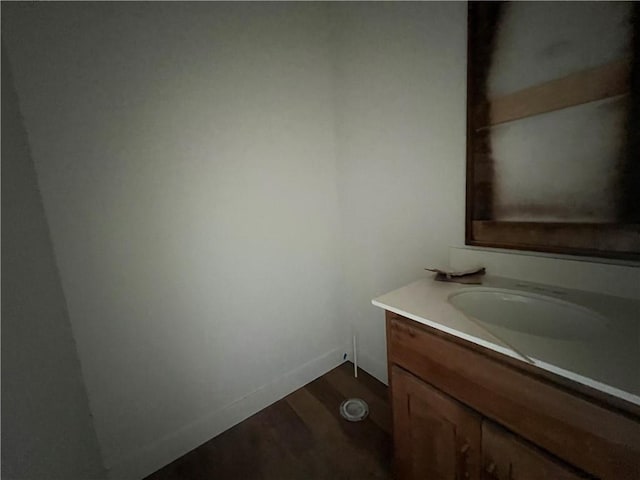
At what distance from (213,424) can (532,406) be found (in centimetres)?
148

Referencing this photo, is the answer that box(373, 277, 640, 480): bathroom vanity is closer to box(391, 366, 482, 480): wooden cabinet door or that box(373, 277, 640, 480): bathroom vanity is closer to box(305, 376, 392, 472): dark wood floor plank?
box(391, 366, 482, 480): wooden cabinet door

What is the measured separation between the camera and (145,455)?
1250 mm

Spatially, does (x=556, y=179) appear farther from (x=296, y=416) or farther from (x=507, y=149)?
(x=296, y=416)

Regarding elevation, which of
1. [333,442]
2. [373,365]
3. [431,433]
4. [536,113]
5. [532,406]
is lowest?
[333,442]

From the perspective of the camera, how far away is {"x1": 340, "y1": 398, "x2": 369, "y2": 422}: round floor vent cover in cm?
149

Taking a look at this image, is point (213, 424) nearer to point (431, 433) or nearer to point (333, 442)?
point (333, 442)

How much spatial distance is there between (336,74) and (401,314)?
154cm

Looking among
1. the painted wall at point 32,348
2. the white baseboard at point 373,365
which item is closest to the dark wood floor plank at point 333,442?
the white baseboard at point 373,365

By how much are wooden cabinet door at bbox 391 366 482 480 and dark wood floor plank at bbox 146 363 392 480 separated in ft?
0.92

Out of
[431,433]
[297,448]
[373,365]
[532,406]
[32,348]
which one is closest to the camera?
[532,406]

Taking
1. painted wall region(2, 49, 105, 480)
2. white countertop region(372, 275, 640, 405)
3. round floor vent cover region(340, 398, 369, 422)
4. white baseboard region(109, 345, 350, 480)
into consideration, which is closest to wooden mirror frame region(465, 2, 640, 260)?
white countertop region(372, 275, 640, 405)

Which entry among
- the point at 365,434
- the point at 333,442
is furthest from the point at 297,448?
the point at 365,434

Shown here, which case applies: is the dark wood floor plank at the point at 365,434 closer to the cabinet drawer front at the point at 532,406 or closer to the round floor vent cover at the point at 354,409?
the round floor vent cover at the point at 354,409

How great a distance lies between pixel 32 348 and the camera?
29.7 inches
